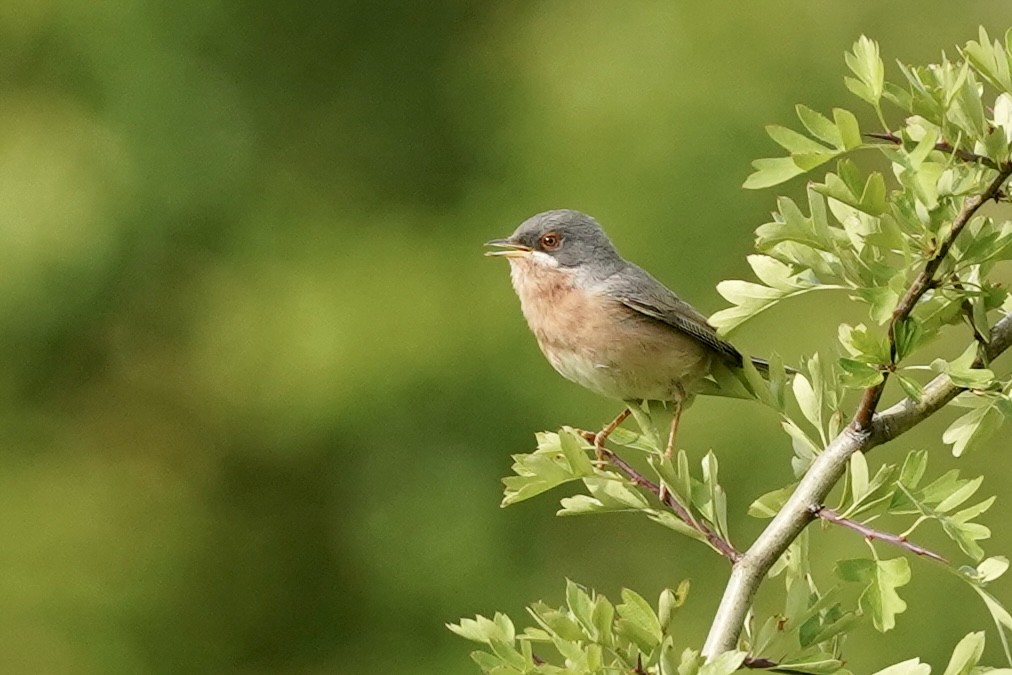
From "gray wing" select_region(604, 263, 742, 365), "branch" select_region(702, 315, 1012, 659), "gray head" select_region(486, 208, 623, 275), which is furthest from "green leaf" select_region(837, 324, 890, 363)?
"gray head" select_region(486, 208, 623, 275)

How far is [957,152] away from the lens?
217 cm

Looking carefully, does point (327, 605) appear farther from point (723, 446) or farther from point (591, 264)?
point (591, 264)

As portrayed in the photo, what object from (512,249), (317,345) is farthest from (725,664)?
(317,345)

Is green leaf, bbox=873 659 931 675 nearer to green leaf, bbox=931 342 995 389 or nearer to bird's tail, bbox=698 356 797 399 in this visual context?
green leaf, bbox=931 342 995 389

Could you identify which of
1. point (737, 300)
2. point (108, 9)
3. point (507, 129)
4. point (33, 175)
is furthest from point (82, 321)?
point (737, 300)

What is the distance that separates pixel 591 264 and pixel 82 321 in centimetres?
720

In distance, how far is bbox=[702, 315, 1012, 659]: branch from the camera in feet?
7.16

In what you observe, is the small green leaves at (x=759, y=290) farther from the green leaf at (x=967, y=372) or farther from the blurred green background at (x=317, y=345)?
the blurred green background at (x=317, y=345)

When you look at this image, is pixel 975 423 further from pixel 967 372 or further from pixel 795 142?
pixel 795 142

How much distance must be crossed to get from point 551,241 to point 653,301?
50cm

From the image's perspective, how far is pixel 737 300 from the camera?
2656 millimetres

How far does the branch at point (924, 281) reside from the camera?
212 cm

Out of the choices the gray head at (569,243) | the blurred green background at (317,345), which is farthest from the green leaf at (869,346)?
the blurred green background at (317,345)

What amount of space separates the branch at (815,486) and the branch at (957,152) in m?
0.28
